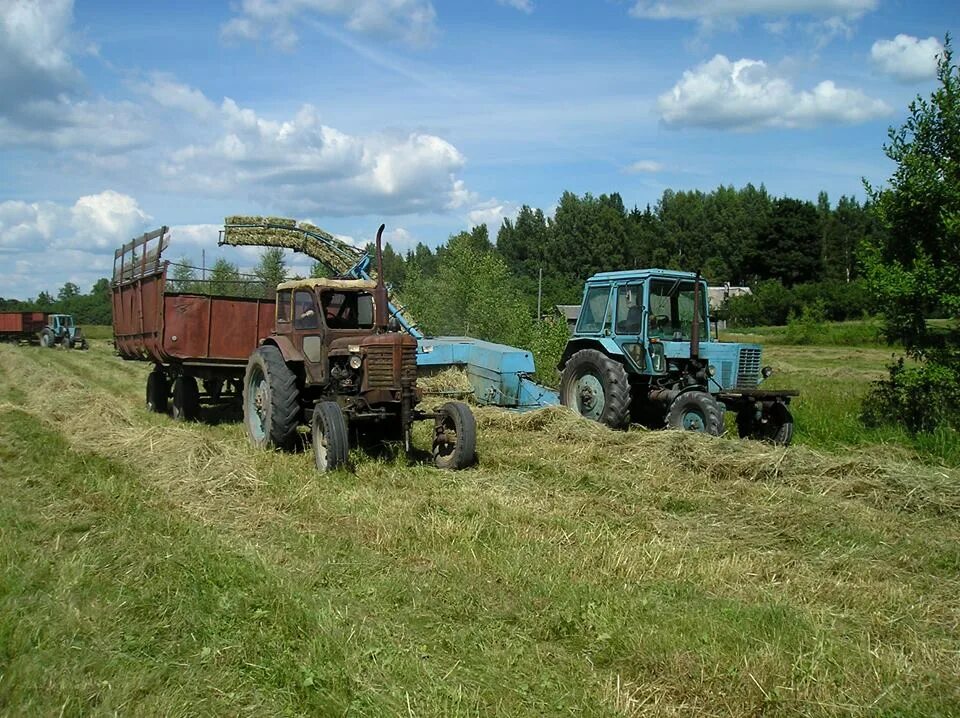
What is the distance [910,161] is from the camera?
10.1 metres

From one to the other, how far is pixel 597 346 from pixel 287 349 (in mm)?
4028

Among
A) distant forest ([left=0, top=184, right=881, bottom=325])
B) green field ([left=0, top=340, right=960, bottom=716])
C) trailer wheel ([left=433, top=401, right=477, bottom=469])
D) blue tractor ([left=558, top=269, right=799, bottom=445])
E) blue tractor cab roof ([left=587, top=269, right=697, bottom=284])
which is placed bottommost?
green field ([left=0, top=340, right=960, bottom=716])

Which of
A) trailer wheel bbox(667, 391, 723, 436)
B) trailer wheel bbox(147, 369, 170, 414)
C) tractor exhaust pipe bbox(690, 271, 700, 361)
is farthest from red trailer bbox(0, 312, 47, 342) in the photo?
trailer wheel bbox(667, 391, 723, 436)

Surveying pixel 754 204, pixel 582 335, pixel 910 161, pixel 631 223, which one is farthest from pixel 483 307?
pixel 754 204

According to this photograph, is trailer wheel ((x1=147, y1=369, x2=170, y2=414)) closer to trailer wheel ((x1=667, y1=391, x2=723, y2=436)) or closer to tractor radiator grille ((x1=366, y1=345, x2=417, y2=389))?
tractor radiator grille ((x1=366, y1=345, x2=417, y2=389))

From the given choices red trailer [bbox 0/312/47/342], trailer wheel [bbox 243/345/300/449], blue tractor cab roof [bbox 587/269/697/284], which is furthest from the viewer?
red trailer [bbox 0/312/47/342]

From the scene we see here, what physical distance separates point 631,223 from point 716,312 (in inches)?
1975

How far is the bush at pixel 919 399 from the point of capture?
32.1 ft

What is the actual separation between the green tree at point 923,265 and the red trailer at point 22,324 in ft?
123

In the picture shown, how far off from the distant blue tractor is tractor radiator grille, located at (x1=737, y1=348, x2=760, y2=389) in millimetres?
32138

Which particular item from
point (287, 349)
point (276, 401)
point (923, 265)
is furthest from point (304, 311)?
point (923, 265)

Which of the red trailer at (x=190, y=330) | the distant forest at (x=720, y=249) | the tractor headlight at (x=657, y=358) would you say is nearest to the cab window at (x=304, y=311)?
the red trailer at (x=190, y=330)

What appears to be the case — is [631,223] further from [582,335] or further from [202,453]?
[202,453]

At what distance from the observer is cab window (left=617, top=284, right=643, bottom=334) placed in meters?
10.8
